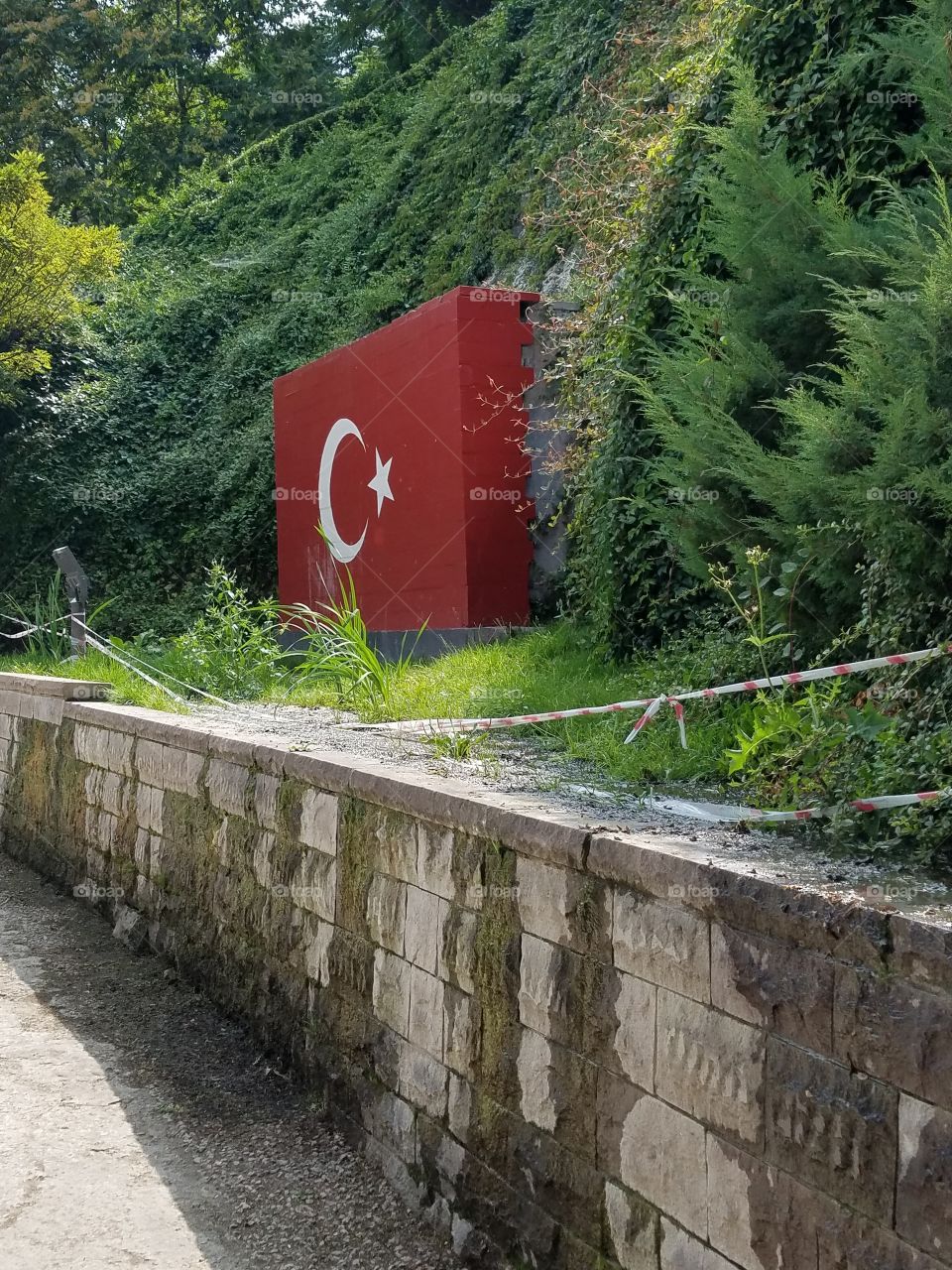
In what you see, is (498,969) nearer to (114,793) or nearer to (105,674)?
(114,793)

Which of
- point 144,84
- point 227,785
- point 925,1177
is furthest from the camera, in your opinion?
point 144,84

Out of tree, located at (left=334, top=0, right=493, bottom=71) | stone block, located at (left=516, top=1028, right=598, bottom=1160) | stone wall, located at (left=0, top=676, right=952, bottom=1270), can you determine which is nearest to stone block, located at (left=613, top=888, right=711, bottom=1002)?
stone wall, located at (left=0, top=676, right=952, bottom=1270)

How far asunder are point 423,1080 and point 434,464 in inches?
270

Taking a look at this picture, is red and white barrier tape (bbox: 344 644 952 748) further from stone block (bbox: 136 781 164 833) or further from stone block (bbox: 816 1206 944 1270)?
stone block (bbox: 816 1206 944 1270)

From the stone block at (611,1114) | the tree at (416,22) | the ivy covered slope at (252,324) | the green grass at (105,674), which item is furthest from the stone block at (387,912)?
the tree at (416,22)

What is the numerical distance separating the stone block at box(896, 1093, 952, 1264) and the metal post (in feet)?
28.1

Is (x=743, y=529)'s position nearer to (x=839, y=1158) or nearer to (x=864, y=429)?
(x=864, y=429)

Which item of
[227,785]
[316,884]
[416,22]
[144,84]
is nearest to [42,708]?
[227,785]

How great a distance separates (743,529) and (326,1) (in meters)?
23.2

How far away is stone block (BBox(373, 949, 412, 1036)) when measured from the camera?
387cm

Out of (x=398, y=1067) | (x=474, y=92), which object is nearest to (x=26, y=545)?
(x=474, y=92)

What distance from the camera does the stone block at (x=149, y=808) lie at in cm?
636

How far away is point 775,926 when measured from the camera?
7.68 feet

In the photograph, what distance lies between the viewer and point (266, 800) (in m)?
5.04
